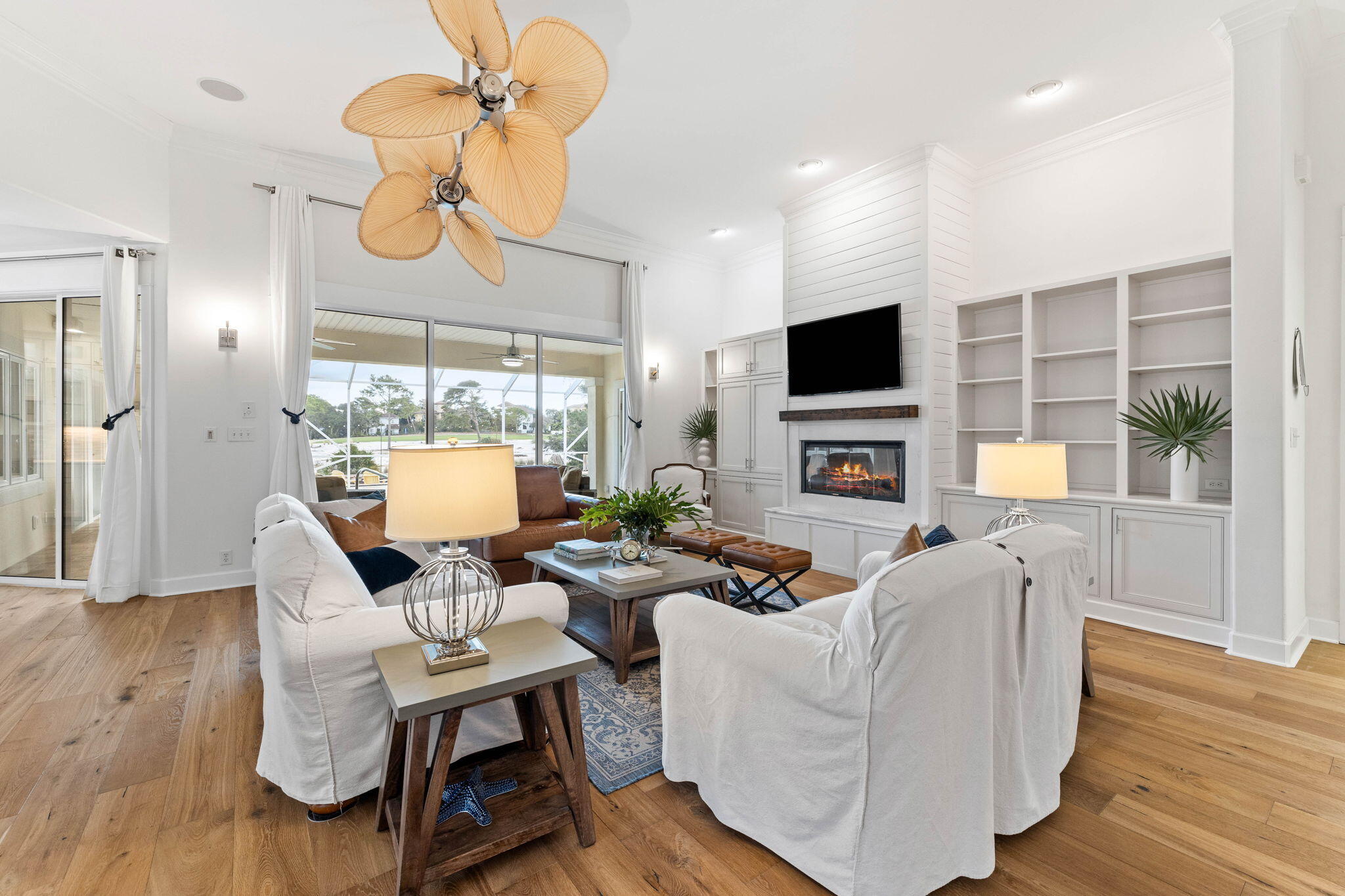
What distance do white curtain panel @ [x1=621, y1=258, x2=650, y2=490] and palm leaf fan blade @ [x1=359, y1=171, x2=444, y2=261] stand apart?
3.57 metres

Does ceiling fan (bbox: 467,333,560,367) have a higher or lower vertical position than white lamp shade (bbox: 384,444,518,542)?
higher

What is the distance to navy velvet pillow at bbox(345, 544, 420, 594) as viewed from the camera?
2.70 metres

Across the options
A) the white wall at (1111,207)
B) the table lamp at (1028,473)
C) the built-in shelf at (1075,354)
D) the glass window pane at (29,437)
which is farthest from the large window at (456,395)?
the built-in shelf at (1075,354)

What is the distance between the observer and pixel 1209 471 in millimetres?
3623

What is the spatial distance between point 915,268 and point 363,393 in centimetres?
464

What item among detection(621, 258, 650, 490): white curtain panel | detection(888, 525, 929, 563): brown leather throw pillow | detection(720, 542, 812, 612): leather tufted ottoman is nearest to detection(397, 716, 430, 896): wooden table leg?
detection(888, 525, 929, 563): brown leather throw pillow

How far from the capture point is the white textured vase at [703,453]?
22.8 feet

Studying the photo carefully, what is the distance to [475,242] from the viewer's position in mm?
2959

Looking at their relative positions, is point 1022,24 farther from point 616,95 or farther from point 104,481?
point 104,481

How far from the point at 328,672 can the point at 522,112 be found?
6.01ft

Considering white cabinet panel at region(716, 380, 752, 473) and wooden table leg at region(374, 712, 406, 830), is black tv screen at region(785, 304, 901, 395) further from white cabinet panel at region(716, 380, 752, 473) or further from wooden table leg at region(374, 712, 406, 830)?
wooden table leg at region(374, 712, 406, 830)

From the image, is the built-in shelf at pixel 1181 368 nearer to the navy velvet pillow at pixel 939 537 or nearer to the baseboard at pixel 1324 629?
the baseboard at pixel 1324 629

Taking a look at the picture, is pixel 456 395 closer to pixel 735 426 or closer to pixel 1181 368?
pixel 735 426

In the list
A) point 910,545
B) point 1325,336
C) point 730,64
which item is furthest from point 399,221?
point 1325,336
